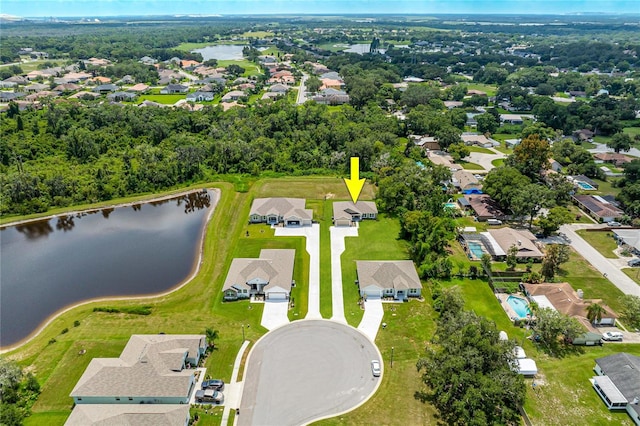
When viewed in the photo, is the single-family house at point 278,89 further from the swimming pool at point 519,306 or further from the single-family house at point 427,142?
the swimming pool at point 519,306

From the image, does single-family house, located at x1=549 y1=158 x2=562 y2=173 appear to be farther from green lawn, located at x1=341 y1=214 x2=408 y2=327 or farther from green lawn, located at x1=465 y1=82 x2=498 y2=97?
green lawn, located at x1=465 y1=82 x2=498 y2=97

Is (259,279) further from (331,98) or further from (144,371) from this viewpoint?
(331,98)

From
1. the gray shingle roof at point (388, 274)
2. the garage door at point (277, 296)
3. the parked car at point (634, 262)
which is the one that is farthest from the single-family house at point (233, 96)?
the parked car at point (634, 262)

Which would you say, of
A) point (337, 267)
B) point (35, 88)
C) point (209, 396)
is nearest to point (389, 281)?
point (337, 267)

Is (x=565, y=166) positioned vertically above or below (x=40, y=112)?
below

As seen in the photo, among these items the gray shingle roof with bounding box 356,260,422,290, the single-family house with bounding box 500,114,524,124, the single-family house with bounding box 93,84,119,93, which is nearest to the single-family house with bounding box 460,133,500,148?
the single-family house with bounding box 500,114,524,124

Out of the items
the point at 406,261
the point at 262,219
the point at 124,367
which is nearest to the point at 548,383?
the point at 406,261

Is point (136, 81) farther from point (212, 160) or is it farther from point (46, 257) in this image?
point (46, 257)
